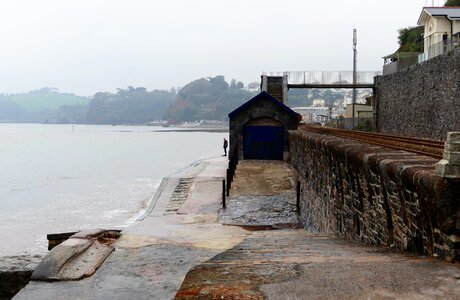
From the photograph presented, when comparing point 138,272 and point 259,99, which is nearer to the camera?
point 138,272

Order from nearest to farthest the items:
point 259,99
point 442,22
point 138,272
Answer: point 138,272 → point 259,99 → point 442,22

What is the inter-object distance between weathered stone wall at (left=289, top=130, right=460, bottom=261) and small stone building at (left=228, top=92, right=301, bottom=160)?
19.9m

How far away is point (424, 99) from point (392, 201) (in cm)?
2655

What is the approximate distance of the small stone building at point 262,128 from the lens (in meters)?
31.5

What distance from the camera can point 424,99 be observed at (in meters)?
30.6

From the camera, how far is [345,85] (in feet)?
149

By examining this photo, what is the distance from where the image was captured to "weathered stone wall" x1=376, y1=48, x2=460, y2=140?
25812 mm

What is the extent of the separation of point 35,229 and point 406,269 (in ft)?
81.6

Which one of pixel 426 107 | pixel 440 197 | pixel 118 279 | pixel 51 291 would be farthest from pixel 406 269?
pixel 426 107

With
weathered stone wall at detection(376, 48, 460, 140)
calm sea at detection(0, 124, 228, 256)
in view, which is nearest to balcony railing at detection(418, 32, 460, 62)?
weathered stone wall at detection(376, 48, 460, 140)

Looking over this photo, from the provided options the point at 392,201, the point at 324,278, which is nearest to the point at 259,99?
the point at 392,201

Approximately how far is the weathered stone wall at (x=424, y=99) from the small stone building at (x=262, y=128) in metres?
7.57

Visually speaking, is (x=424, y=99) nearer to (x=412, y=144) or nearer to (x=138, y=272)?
(x=412, y=144)

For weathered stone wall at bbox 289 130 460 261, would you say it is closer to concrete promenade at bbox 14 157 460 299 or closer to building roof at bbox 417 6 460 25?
concrete promenade at bbox 14 157 460 299
